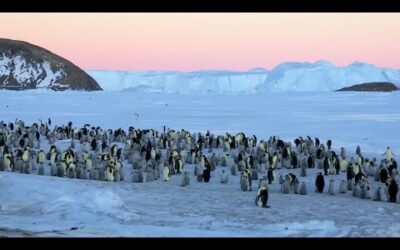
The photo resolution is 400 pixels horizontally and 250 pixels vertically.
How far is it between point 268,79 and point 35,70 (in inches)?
1601

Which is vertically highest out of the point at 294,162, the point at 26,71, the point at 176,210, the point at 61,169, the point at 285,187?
the point at 26,71

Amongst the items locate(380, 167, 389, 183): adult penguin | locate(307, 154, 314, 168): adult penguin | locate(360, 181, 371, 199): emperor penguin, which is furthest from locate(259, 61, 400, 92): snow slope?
locate(360, 181, 371, 199): emperor penguin

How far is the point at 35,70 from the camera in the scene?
323ft

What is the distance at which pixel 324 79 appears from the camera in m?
96.4

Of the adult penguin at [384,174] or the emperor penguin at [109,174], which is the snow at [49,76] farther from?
the adult penguin at [384,174]

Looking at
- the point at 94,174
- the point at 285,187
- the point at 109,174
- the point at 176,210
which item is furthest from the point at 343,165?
the point at 176,210

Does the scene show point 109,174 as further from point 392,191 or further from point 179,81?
point 179,81

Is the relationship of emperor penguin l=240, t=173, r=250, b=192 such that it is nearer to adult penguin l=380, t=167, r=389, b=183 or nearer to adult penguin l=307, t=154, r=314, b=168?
adult penguin l=380, t=167, r=389, b=183

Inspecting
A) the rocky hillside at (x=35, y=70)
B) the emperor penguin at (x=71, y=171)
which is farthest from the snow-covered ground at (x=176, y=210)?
the rocky hillside at (x=35, y=70)

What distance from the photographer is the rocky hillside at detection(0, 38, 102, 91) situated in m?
95.3
